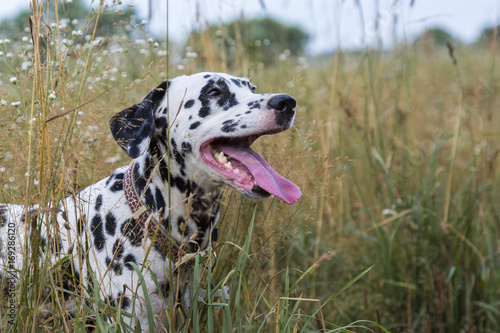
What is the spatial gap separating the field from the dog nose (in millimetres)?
256

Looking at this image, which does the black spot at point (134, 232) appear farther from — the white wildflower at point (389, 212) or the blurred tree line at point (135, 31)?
the white wildflower at point (389, 212)

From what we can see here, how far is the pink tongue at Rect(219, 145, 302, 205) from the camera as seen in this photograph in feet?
6.70

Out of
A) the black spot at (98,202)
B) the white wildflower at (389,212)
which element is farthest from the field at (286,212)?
the black spot at (98,202)

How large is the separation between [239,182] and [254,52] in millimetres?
1771

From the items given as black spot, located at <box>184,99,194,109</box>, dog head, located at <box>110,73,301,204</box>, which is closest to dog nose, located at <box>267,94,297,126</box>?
dog head, located at <box>110,73,301,204</box>

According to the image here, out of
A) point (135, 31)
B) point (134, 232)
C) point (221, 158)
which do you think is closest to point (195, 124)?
point (221, 158)

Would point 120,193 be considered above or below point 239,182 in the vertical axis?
below

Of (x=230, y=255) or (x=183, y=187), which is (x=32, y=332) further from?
(x=230, y=255)

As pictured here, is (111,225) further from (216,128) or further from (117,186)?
(216,128)

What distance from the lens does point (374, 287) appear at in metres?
3.38

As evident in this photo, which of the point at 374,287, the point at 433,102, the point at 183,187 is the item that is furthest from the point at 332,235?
the point at 433,102

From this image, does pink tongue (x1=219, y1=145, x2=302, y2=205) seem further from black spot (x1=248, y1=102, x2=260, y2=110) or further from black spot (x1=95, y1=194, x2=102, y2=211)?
black spot (x1=95, y1=194, x2=102, y2=211)

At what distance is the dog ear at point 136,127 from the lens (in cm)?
212

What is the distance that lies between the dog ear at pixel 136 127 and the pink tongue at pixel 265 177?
34cm
